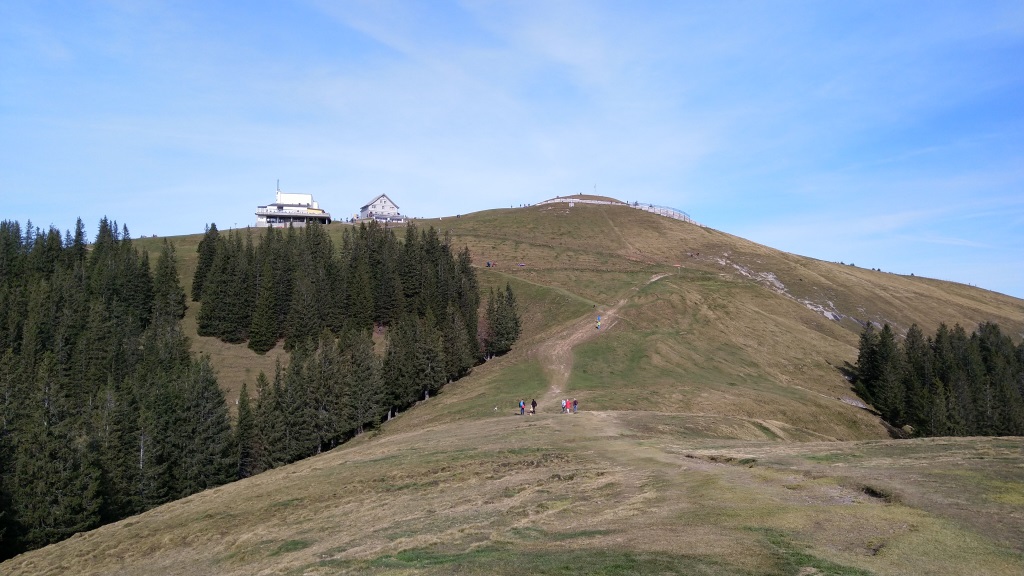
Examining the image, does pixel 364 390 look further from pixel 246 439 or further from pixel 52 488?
pixel 52 488

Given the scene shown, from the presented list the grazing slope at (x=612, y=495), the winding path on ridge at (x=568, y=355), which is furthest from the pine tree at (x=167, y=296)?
the winding path on ridge at (x=568, y=355)

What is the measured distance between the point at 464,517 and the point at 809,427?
193 ft

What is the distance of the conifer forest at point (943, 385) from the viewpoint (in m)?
85.6

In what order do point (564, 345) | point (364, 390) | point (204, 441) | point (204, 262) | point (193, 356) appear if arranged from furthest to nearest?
1. point (204, 262)
2. point (193, 356)
3. point (564, 345)
4. point (364, 390)
5. point (204, 441)

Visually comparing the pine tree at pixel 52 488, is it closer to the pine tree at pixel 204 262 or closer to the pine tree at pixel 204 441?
the pine tree at pixel 204 441

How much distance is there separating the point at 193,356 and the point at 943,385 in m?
134

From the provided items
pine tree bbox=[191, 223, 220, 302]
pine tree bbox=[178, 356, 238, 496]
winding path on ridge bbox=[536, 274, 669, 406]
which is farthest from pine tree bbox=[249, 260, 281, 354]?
winding path on ridge bbox=[536, 274, 669, 406]

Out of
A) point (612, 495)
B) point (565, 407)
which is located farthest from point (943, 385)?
point (612, 495)

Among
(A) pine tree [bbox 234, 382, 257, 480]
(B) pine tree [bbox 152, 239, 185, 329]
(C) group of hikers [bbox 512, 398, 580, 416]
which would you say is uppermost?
(B) pine tree [bbox 152, 239, 185, 329]

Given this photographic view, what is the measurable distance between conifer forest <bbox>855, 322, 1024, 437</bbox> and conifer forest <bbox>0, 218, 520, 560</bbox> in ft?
202

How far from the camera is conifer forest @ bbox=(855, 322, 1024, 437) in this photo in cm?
8562

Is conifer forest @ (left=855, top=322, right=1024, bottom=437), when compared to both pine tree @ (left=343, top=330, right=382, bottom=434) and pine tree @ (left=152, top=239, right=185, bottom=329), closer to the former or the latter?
pine tree @ (left=343, top=330, right=382, bottom=434)

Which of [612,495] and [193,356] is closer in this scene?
[612,495]

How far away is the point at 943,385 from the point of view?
9656 centimetres
